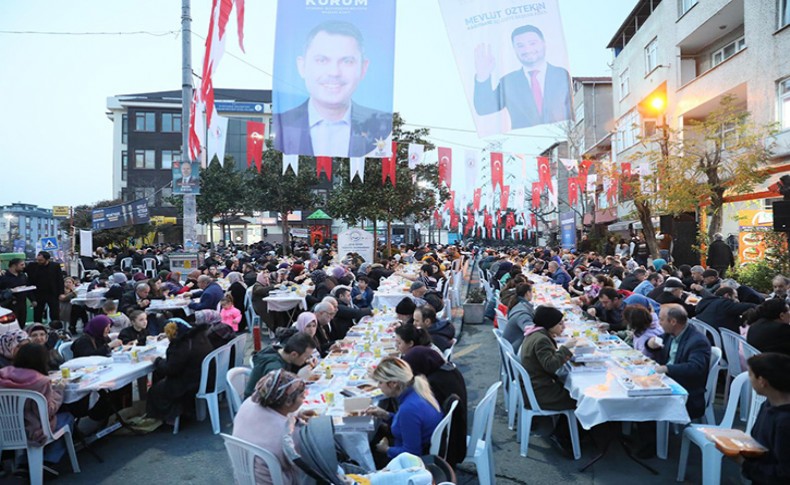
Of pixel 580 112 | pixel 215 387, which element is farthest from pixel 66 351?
pixel 580 112

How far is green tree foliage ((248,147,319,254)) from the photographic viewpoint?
3394 cm

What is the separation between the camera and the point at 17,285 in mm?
10016

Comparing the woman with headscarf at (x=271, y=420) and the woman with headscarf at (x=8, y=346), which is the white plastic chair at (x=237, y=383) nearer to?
the woman with headscarf at (x=271, y=420)

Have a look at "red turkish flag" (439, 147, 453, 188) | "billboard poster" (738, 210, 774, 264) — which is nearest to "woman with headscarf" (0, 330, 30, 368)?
"red turkish flag" (439, 147, 453, 188)

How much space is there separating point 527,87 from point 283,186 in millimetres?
27173

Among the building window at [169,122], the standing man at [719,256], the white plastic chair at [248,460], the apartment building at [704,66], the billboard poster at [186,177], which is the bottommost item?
the white plastic chair at [248,460]

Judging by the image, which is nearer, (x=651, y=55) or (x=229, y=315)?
(x=229, y=315)

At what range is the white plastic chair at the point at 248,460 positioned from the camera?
293 centimetres

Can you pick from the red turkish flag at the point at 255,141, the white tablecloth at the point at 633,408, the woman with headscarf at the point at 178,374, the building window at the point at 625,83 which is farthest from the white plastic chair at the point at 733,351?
the building window at the point at 625,83

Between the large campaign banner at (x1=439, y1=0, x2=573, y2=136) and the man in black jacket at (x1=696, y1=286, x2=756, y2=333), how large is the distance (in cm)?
389

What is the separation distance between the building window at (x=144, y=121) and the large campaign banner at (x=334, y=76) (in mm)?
44674

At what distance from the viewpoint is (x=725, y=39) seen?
1916 cm

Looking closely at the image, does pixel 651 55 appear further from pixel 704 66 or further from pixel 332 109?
pixel 332 109

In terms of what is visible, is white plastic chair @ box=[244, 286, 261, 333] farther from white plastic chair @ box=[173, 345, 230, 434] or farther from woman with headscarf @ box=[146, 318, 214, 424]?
woman with headscarf @ box=[146, 318, 214, 424]
